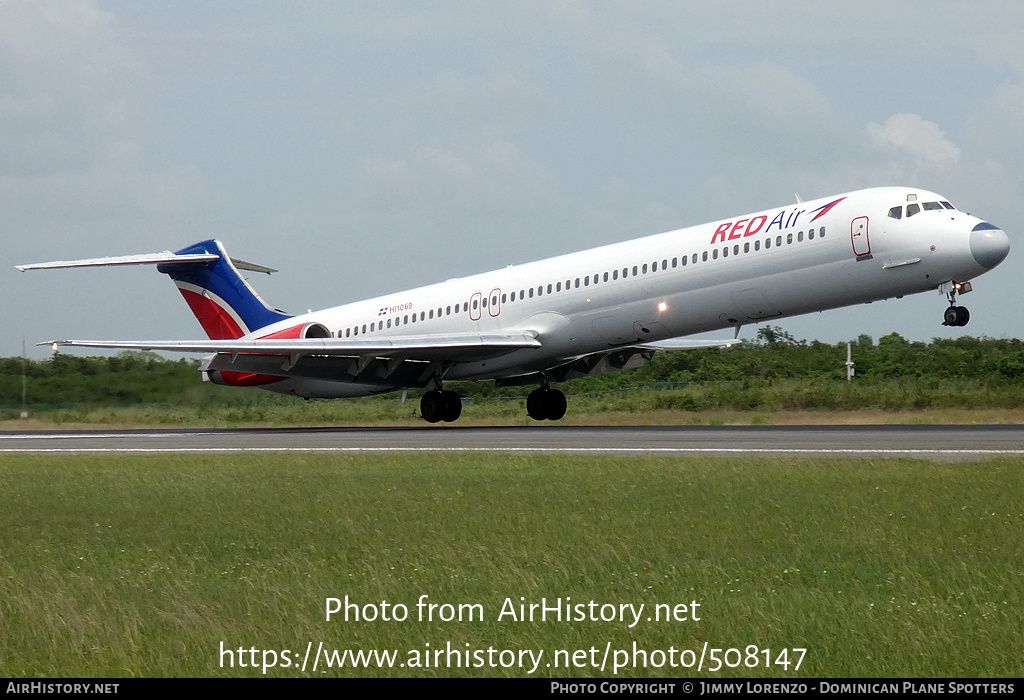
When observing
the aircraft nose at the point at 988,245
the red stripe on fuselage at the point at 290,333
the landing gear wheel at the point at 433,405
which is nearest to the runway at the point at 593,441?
the landing gear wheel at the point at 433,405

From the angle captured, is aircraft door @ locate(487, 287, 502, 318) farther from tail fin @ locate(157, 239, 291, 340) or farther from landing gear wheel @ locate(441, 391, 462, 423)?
tail fin @ locate(157, 239, 291, 340)

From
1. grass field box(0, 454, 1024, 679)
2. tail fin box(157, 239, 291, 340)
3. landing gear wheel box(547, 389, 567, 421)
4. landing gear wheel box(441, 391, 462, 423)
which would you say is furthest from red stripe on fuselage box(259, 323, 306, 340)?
grass field box(0, 454, 1024, 679)

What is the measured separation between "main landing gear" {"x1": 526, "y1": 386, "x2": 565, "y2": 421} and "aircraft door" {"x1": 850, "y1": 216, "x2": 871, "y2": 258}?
10.6 m

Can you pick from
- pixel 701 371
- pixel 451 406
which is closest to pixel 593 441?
pixel 451 406

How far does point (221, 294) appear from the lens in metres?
36.3

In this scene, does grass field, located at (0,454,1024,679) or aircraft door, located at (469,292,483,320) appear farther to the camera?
aircraft door, located at (469,292,483,320)

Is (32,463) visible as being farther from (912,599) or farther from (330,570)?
(912,599)

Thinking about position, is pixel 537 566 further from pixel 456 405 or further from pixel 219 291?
pixel 219 291

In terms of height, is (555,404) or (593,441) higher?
(555,404)

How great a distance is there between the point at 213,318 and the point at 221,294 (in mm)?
844

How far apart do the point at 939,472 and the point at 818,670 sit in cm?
941

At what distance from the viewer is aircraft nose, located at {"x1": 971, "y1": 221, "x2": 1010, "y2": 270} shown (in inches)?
893

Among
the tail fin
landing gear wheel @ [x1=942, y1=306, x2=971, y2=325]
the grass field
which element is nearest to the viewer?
the grass field

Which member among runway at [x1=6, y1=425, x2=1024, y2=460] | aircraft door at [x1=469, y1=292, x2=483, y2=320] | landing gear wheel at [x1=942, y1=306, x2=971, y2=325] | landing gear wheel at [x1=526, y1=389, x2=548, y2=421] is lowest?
runway at [x1=6, y1=425, x2=1024, y2=460]
